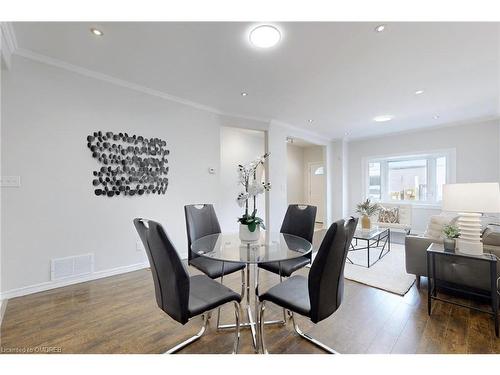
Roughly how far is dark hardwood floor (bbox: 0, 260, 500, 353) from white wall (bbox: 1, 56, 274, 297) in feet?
1.68

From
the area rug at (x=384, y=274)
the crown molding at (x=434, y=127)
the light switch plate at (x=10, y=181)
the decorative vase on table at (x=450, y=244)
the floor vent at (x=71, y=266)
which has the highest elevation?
the crown molding at (x=434, y=127)

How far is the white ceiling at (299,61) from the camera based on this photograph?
1990 mm

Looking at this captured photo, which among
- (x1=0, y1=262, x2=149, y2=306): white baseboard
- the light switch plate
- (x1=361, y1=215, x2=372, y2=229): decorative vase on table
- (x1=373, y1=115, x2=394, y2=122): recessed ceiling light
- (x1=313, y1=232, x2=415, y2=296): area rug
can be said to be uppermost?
(x1=373, y1=115, x2=394, y2=122): recessed ceiling light

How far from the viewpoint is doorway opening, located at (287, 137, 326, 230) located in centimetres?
754

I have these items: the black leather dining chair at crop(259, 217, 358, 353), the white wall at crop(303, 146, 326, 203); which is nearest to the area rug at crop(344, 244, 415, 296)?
the black leather dining chair at crop(259, 217, 358, 353)

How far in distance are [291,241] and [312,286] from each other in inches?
30.3

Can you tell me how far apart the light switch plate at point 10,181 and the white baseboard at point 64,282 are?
1.07 metres

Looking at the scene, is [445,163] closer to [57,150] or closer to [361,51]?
[361,51]

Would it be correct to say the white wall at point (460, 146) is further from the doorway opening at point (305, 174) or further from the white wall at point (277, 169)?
the white wall at point (277, 169)

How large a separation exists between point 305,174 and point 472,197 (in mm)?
5946

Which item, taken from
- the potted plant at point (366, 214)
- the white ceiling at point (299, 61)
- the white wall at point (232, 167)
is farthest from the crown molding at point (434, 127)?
the white wall at point (232, 167)

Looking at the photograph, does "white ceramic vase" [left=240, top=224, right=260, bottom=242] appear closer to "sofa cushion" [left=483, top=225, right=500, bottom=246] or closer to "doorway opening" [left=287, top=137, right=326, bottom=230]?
"sofa cushion" [left=483, top=225, right=500, bottom=246]

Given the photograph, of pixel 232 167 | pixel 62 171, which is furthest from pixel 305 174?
pixel 62 171

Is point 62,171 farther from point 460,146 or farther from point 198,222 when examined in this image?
point 460,146
